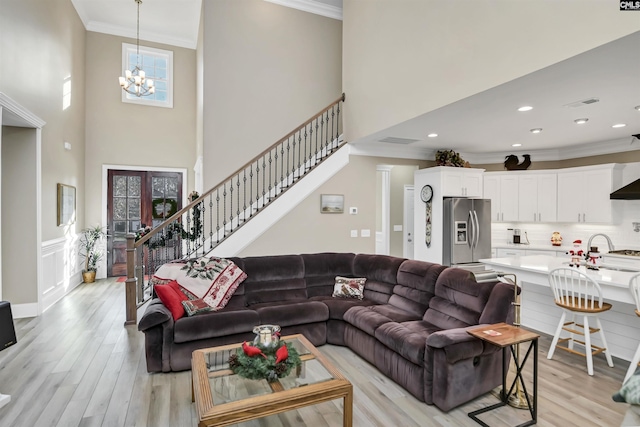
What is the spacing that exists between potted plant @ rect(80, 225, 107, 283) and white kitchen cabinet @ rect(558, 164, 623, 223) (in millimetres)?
8965

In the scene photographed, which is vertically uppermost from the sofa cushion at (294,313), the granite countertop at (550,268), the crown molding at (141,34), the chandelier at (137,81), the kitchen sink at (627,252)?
the crown molding at (141,34)

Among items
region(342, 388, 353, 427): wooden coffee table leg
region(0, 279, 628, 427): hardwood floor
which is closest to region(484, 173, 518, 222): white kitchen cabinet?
region(0, 279, 628, 427): hardwood floor

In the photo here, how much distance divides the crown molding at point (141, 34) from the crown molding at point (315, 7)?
264cm

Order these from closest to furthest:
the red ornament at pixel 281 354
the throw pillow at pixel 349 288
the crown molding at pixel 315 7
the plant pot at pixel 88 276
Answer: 1. the red ornament at pixel 281 354
2. the throw pillow at pixel 349 288
3. the crown molding at pixel 315 7
4. the plant pot at pixel 88 276

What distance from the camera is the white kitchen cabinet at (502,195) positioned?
6.49 meters

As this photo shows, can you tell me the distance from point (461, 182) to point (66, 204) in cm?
693

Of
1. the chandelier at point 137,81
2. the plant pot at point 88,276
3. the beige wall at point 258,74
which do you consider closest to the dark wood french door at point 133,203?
the plant pot at point 88,276

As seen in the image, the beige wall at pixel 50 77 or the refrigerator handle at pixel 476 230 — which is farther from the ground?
the beige wall at pixel 50 77

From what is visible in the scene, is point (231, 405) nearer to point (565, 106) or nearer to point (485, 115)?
point (485, 115)

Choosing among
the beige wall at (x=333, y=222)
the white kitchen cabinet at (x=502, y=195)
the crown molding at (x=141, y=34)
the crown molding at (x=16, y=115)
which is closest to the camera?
the crown molding at (x=16, y=115)

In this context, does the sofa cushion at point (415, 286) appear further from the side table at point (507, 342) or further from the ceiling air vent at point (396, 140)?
the ceiling air vent at point (396, 140)

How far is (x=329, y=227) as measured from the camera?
5.46m

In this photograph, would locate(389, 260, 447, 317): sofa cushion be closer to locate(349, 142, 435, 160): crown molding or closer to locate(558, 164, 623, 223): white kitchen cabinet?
locate(349, 142, 435, 160): crown molding

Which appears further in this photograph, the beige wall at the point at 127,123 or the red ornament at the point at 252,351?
the beige wall at the point at 127,123
